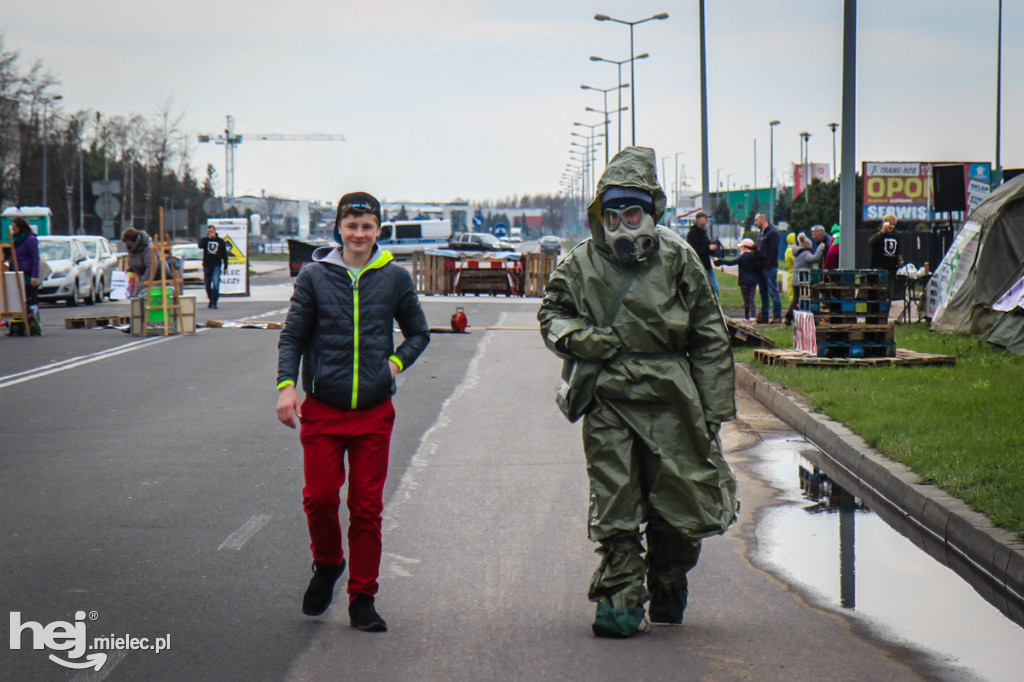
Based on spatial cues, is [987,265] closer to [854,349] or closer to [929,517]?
[854,349]

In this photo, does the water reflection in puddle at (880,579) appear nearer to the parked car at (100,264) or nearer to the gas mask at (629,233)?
the gas mask at (629,233)

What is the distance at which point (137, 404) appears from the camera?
12023 millimetres

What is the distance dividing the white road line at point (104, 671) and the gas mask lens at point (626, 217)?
2.47 meters

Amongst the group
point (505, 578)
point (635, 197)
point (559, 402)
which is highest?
point (635, 197)

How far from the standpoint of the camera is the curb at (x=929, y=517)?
573 centimetres

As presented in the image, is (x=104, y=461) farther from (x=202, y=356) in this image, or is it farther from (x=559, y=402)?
(x=202, y=356)

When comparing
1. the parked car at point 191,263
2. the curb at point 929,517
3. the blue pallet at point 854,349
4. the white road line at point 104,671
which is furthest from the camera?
the parked car at point 191,263

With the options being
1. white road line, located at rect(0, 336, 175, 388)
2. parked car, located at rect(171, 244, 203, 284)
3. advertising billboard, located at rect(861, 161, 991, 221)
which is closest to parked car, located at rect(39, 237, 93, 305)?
A: white road line, located at rect(0, 336, 175, 388)

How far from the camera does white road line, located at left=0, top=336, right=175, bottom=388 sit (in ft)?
45.8

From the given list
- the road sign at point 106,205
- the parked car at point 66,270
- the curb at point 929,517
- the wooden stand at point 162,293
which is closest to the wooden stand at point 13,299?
the wooden stand at point 162,293

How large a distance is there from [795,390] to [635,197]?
7889mm

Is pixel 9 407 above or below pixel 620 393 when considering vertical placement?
below

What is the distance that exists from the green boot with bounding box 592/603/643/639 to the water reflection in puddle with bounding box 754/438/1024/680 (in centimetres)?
107

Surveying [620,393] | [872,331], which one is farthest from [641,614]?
[872,331]
